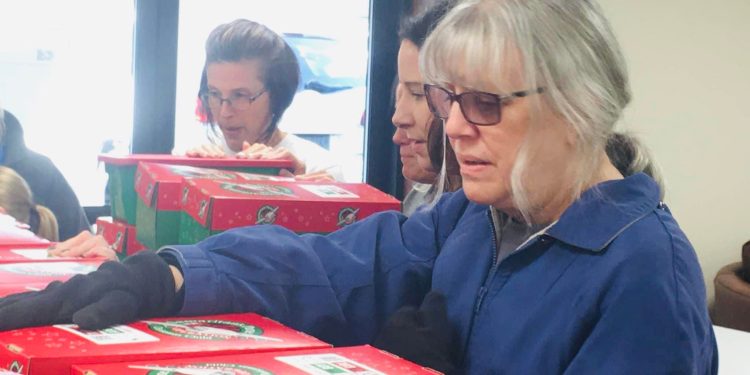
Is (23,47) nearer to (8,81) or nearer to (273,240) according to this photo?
(8,81)

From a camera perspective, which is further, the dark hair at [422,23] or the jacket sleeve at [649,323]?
→ the dark hair at [422,23]

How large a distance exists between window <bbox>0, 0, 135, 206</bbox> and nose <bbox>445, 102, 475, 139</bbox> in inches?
104

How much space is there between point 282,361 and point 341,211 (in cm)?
68

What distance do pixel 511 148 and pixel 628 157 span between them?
19cm

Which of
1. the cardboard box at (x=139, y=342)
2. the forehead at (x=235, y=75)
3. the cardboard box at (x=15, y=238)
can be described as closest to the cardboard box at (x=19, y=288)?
the cardboard box at (x=139, y=342)

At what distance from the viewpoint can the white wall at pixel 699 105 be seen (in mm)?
4395

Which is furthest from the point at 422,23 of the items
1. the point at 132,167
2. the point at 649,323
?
the point at 649,323

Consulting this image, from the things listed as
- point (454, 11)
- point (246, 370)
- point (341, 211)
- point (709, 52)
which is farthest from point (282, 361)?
point (709, 52)

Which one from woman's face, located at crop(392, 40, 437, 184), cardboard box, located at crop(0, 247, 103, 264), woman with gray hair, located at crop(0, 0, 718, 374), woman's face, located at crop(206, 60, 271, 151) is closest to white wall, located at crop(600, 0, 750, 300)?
woman's face, located at crop(206, 60, 271, 151)

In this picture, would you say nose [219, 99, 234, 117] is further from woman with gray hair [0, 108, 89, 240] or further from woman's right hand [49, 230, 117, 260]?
woman's right hand [49, 230, 117, 260]

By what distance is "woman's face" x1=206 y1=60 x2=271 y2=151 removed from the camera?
2.55 meters

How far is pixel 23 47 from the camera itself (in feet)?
12.1

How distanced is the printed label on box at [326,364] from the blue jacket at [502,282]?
259 mm

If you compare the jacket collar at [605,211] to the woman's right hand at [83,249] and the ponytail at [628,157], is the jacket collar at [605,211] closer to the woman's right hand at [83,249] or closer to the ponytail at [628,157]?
the ponytail at [628,157]
